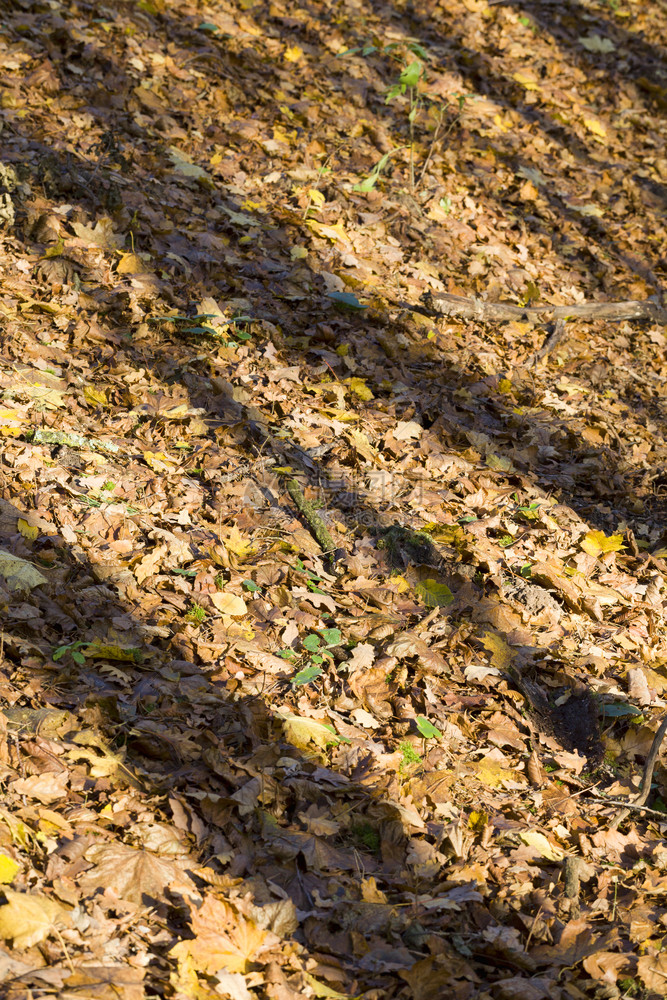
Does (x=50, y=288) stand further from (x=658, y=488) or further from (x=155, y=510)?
(x=658, y=488)

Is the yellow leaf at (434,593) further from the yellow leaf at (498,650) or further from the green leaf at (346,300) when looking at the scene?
the green leaf at (346,300)

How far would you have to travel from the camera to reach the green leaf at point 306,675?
3824mm

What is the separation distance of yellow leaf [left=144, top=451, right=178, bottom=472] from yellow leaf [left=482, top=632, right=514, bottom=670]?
202 centimetres

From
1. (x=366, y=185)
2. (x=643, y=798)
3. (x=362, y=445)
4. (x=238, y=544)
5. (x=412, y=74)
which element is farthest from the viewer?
(x=366, y=185)

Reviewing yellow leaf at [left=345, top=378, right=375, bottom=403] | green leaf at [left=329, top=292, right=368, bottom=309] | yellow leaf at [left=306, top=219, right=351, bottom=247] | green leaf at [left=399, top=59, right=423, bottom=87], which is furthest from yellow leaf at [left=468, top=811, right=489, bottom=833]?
green leaf at [left=399, top=59, right=423, bottom=87]

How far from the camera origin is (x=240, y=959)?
2654 mm

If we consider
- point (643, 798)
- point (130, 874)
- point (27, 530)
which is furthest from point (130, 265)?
point (643, 798)

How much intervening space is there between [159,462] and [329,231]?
3.04 m

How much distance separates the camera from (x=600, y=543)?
522 centimetres

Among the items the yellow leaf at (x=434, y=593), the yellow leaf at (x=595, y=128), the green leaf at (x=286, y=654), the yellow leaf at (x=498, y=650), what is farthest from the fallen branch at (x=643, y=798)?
the yellow leaf at (x=595, y=128)

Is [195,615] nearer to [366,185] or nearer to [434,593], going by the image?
[434,593]

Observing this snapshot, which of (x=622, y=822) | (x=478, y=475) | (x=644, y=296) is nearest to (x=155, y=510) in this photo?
(x=478, y=475)

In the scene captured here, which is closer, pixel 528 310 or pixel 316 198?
pixel 528 310

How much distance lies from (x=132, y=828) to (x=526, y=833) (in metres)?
1.68
